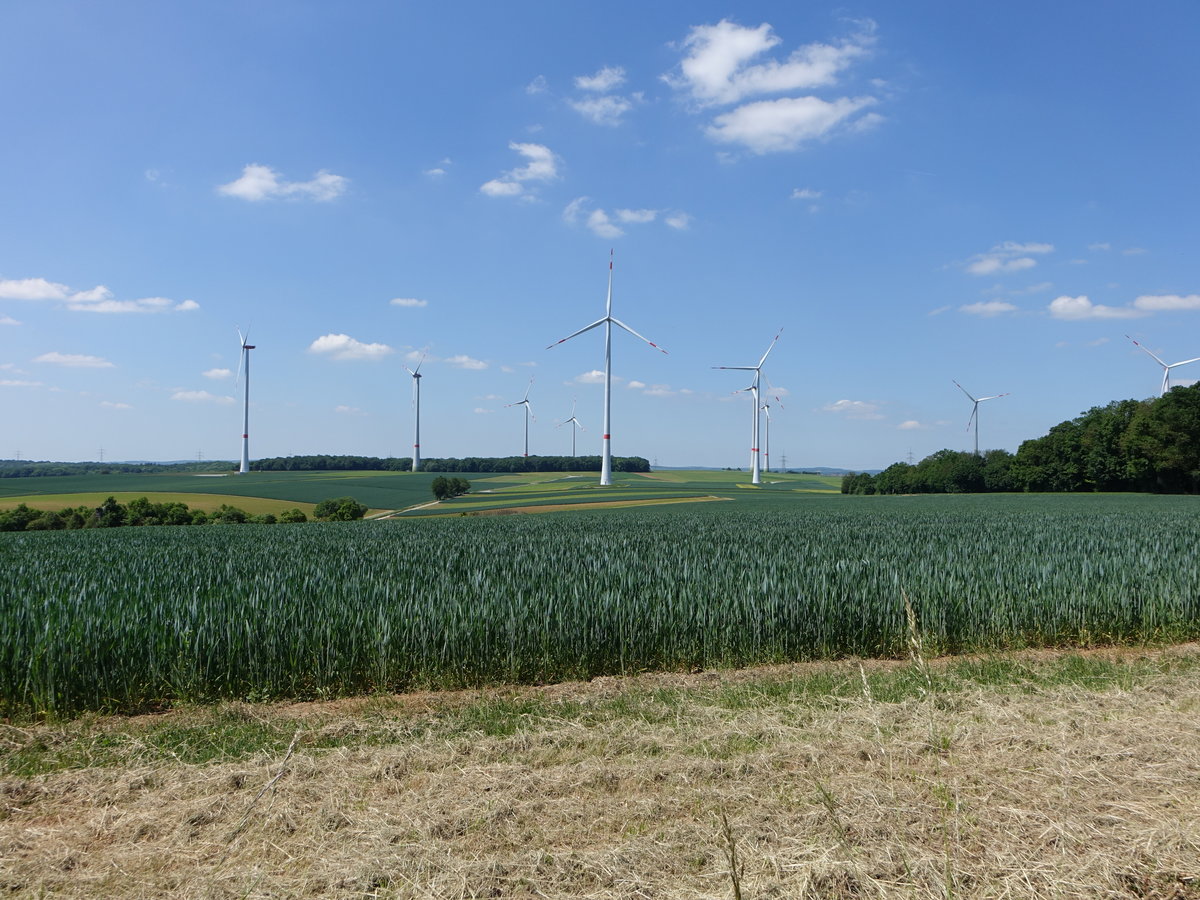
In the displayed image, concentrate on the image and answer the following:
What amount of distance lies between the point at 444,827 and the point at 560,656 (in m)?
4.71

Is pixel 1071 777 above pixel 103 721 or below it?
above

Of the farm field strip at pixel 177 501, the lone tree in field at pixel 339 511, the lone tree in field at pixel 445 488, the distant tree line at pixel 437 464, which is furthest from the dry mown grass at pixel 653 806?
the distant tree line at pixel 437 464

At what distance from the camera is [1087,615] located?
1148 cm

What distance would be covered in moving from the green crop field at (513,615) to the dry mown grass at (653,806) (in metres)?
1.07

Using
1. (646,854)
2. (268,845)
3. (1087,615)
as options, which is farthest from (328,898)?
(1087,615)

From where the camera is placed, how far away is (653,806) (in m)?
4.80

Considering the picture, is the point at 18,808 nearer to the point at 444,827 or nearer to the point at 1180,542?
the point at 444,827

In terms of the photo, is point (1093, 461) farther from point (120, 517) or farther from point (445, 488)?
point (120, 517)

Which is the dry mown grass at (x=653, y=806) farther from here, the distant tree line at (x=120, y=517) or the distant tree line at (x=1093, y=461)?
the distant tree line at (x=1093, y=461)

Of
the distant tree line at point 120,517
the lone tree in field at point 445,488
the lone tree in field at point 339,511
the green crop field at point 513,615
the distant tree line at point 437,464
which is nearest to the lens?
the green crop field at point 513,615

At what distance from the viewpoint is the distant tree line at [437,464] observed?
130 metres

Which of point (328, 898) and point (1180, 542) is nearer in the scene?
point (328, 898)

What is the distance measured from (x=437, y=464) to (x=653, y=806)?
5216 inches

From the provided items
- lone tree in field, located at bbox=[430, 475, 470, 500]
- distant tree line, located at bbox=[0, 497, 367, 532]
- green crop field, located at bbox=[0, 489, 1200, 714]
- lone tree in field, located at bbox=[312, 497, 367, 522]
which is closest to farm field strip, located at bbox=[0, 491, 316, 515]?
lone tree in field, located at bbox=[312, 497, 367, 522]
